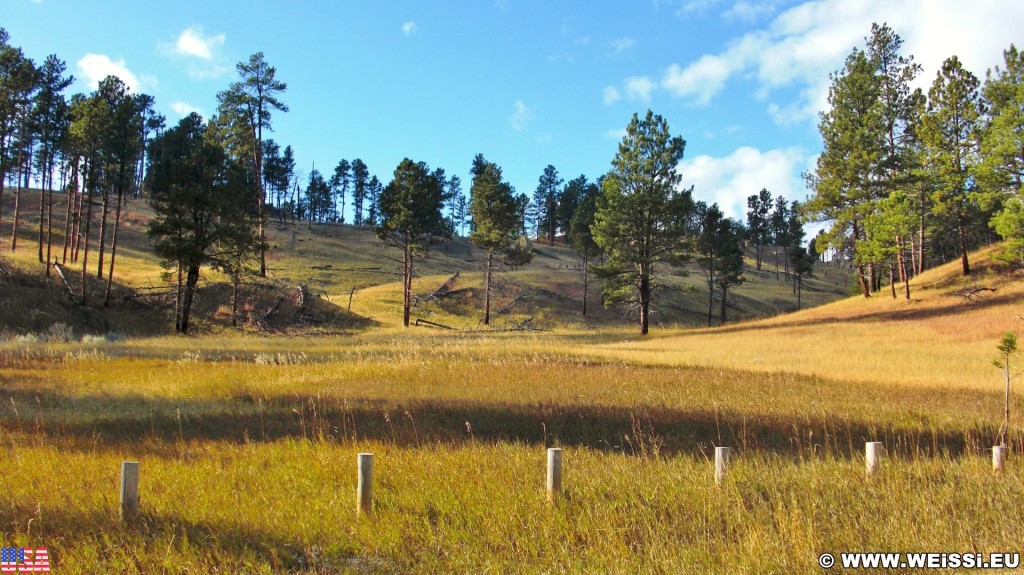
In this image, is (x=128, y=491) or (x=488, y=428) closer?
(x=128, y=491)

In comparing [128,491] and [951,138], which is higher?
[951,138]

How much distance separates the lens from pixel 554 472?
5688mm

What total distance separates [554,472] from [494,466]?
1494mm

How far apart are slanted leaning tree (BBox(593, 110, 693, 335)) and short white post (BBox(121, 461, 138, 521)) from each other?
115ft

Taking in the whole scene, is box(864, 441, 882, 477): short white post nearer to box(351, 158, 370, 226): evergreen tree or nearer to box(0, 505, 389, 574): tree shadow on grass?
box(0, 505, 389, 574): tree shadow on grass

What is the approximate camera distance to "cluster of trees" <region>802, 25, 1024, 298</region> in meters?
30.6

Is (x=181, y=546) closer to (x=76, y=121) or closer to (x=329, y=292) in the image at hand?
(x=76, y=121)

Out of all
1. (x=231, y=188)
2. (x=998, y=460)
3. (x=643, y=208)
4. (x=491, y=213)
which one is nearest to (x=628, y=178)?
(x=643, y=208)

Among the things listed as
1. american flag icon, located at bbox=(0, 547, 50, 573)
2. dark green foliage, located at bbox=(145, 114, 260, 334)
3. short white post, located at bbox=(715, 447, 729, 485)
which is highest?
dark green foliage, located at bbox=(145, 114, 260, 334)

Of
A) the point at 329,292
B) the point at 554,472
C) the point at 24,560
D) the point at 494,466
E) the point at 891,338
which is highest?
the point at 329,292

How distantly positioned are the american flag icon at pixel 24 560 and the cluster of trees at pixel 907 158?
37.7m

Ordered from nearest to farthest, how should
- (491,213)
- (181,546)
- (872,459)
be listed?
(181,546) < (872,459) < (491,213)

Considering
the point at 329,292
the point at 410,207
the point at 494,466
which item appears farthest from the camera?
the point at 329,292

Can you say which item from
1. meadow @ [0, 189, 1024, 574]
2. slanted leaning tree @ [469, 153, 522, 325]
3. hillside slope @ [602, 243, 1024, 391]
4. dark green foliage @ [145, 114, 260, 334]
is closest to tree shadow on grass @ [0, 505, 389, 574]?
meadow @ [0, 189, 1024, 574]
